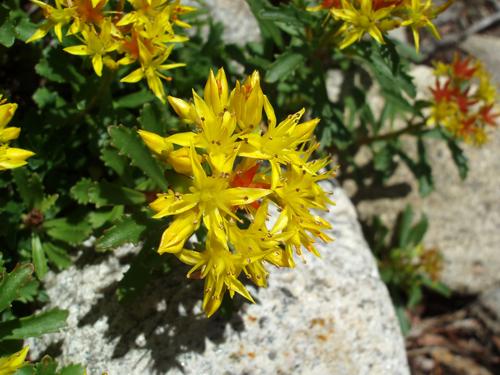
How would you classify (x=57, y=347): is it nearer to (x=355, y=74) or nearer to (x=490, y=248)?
(x=355, y=74)

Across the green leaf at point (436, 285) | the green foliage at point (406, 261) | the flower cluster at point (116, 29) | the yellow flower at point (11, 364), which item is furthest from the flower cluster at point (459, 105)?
the yellow flower at point (11, 364)

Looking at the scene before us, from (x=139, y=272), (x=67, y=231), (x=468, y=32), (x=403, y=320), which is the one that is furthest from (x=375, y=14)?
(x=468, y=32)

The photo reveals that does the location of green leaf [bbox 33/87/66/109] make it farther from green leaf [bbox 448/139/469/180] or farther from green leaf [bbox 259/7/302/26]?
green leaf [bbox 448/139/469/180]

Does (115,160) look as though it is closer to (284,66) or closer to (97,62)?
(97,62)

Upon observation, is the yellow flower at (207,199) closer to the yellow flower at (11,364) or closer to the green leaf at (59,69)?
the yellow flower at (11,364)

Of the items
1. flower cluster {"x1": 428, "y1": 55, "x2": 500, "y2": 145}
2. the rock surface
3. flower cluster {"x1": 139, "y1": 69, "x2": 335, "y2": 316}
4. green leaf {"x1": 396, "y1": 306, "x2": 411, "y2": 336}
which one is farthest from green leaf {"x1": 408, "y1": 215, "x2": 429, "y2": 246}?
flower cluster {"x1": 139, "y1": 69, "x2": 335, "y2": 316}

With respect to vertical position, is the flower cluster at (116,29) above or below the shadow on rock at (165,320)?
above
